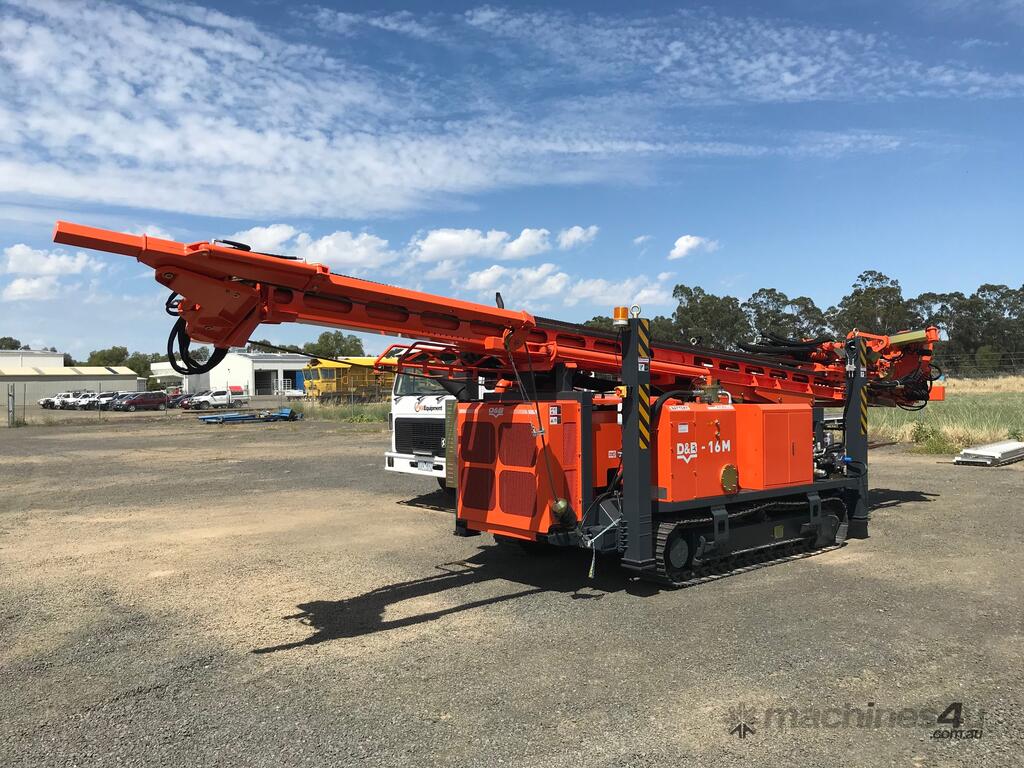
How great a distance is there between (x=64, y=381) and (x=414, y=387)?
82.1m

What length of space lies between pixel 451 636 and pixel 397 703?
1272 mm

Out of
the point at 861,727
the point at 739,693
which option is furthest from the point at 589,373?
the point at 861,727

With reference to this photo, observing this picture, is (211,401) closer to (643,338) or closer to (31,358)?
(643,338)

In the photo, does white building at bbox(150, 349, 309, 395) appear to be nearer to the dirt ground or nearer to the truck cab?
the truck cab

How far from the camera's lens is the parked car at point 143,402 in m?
55.9

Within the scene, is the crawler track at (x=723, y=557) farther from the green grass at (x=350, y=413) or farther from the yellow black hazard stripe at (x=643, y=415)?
the green grass at (x=350, y=413)

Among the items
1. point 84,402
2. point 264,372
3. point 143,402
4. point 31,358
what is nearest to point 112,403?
point 143,402

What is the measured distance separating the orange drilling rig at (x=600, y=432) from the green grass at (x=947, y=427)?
43.2ft

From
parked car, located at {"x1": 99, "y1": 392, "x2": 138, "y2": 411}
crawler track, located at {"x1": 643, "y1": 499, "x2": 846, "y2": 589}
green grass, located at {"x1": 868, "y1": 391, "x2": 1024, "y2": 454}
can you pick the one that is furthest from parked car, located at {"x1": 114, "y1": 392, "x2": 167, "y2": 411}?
crawler track, located at {"x1": 643, "y1": 499, "x2": 846, "y2": 589}

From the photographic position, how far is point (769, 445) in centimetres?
797

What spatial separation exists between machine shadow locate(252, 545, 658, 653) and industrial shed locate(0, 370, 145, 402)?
244 feet

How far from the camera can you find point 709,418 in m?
7.59

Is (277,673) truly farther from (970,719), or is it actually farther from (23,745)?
(970,719)

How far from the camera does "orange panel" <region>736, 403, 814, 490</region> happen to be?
25.9 ft
